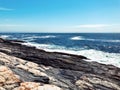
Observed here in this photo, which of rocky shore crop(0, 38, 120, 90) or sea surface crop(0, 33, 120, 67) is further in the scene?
sea surface crop(0, 33, 120, 67)

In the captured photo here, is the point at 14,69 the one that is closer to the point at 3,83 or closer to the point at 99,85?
the point at 3,83

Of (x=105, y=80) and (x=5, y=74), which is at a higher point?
(x=5, y=74)

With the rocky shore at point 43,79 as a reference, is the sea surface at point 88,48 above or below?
below

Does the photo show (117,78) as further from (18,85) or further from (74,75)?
(18,85)

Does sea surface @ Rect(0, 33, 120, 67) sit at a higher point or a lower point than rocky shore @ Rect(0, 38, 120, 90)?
lower

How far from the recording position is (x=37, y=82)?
8742 millimetres

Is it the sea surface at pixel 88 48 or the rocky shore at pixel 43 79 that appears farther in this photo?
the sea surface at pixel 88 48

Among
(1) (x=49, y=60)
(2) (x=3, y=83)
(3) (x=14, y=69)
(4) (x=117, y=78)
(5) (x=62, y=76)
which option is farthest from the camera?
(1) (x=49, y=60)

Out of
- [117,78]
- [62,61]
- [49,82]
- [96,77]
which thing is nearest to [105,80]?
[96,77]

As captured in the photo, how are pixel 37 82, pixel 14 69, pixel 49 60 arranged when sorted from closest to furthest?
1. pixel 37 82
2. pixel 14 69
3. pixel 49 60

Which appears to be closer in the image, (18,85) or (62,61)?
(18,85)

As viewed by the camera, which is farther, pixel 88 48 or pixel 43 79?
pixel 88 48

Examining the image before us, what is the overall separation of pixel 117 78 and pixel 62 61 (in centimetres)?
401

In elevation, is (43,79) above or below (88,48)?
above
